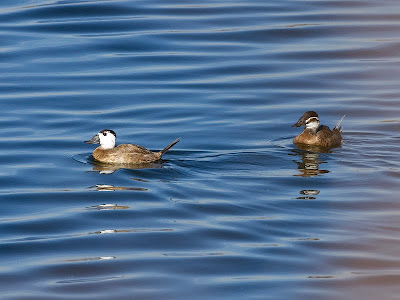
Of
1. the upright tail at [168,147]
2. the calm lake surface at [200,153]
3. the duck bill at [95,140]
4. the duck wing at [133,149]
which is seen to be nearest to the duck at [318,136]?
the calm lake surface at [200,153]

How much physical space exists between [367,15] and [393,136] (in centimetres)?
1197

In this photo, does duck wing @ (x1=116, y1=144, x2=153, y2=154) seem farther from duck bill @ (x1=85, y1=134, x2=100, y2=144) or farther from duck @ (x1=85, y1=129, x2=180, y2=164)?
duck bill @ (x1=85, y1=134, x2=100, y2=144)

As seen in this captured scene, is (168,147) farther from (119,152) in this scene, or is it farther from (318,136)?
(318,136)

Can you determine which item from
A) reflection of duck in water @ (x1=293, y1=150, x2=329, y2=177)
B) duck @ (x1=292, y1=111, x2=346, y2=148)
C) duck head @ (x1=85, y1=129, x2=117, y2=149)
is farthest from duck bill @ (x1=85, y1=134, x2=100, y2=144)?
duck @ (x1=292, y1=111, x2=346, y2=148)

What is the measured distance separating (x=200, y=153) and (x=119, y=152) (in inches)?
55.5

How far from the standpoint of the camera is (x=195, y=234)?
11.6 metres

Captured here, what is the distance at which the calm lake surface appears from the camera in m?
10.5

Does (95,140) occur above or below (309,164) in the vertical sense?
above

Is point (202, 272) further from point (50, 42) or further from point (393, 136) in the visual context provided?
point (50, 42)

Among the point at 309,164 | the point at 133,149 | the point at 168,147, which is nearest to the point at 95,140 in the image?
the point at 133,149

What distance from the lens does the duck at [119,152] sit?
14930mm

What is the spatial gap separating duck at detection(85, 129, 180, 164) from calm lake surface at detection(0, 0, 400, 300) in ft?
0.74

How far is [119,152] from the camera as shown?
15.1 metres

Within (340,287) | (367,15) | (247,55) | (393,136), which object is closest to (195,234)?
(340,287)
